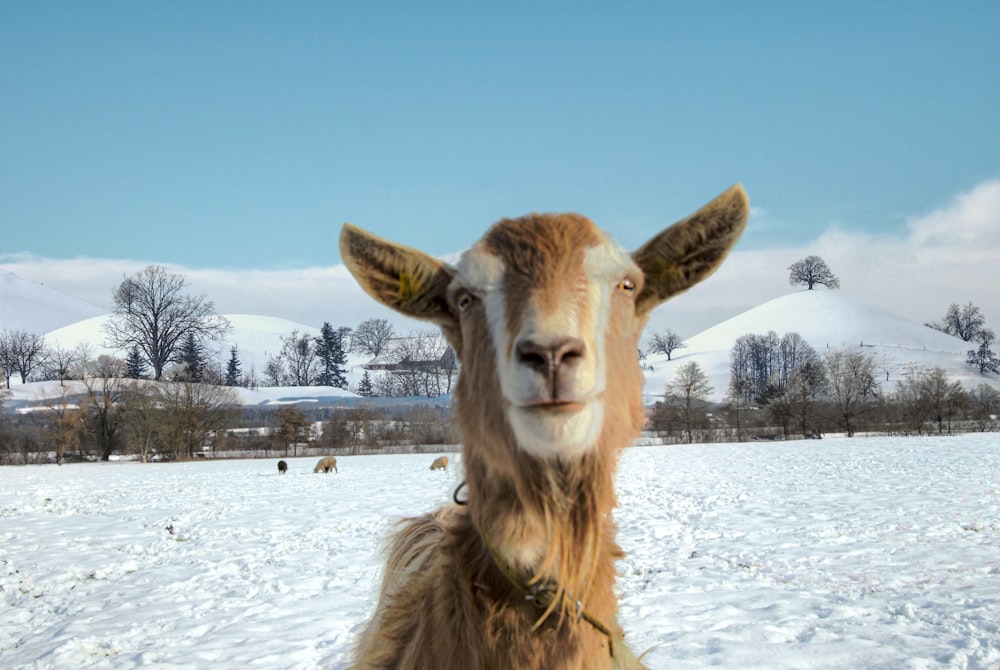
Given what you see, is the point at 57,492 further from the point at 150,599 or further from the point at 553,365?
the point at 553,365

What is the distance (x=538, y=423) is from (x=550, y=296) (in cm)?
44

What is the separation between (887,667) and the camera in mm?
5367

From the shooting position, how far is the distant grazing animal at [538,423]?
6.86 ft

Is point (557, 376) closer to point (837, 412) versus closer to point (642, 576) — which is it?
point (642, 576)

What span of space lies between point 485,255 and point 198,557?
10218 millimetres

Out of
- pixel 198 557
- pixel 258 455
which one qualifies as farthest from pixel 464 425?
pixel 258 455

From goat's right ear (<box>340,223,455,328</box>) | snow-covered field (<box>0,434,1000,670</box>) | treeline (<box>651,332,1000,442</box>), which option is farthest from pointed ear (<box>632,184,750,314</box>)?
treeline (<box>651,332,1000,442</box>)

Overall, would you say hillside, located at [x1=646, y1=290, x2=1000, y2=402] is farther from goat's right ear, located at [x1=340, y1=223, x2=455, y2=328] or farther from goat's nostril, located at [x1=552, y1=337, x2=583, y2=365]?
goat's nostril, located at [x1=552, y1=337, x2=583, y2=365]

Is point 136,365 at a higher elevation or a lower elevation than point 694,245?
higher

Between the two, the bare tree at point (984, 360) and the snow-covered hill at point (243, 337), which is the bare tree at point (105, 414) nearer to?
the snow-covered hill at point (243, 337)

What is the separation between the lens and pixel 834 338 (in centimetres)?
12075

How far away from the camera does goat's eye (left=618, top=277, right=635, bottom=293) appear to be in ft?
8.29

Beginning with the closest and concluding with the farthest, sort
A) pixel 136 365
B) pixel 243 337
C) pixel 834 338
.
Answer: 1. pixel 136 365
2. pixel 834 338
3. pixel 243 337

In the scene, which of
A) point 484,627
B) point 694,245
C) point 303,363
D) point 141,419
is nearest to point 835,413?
point 141,419
